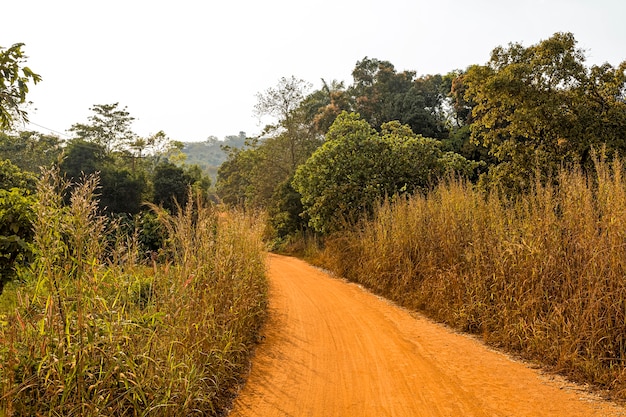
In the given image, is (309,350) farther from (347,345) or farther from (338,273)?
(338,273)

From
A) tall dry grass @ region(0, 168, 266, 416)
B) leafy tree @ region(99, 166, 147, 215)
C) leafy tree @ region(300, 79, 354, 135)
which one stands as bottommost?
tall dry grass @ region(0, 168, 266, 416)

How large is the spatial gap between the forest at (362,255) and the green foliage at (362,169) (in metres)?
0.08

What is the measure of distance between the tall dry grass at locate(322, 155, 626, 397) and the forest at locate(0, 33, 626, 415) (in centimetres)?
3

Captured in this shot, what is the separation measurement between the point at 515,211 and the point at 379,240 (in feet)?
12.4

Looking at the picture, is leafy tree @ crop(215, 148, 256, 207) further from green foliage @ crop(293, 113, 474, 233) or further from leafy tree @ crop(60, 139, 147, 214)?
green foliage @ crop(293, 113, 474, 233)

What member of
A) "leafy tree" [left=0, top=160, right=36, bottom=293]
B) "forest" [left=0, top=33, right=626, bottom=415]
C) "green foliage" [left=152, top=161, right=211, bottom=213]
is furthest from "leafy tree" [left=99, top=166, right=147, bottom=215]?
"leafy tree" [left=0, top=160, right=36, bottom=293]

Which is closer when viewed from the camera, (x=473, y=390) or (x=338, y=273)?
(x=473, y=390)

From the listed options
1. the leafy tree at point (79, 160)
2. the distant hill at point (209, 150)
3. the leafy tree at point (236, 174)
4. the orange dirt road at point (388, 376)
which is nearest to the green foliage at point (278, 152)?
the leafy tree at point (236, 174)

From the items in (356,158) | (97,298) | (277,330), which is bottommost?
(277,330)

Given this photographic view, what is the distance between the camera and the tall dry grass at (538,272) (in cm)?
476

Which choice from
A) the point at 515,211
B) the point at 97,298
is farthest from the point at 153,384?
the point at 515,211

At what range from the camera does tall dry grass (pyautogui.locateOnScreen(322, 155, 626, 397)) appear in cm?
476

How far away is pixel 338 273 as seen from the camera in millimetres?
12695

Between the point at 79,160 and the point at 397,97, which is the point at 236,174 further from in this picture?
the point at 397,97
